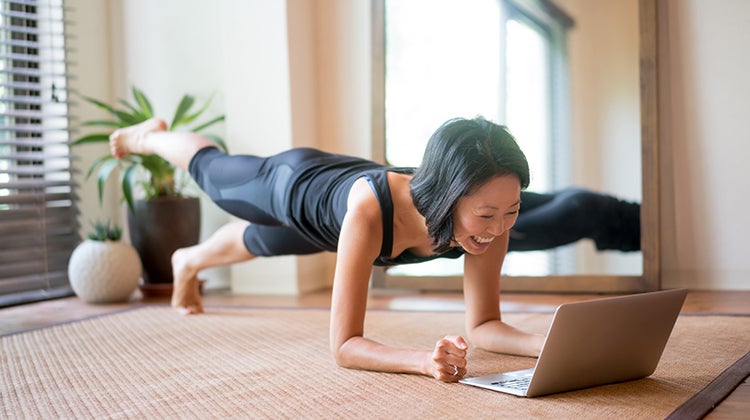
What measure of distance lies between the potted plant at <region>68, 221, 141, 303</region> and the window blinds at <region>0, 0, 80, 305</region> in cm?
36

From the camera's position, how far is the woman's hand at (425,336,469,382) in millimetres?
1667

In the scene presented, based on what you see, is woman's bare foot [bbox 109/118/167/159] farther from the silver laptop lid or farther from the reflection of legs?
the silver laptop lid

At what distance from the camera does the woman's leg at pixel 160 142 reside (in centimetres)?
269

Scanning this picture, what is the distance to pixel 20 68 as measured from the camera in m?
3.68

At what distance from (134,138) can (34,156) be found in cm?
101

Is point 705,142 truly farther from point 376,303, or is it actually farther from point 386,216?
point 386,216

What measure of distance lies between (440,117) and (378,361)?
1.83 metres

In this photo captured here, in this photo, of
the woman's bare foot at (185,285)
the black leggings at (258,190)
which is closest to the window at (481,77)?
the woman's bare foot at (185,285)

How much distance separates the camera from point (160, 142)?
2.77 metres

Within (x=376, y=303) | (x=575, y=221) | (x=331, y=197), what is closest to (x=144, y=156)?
(x=376, y=303)

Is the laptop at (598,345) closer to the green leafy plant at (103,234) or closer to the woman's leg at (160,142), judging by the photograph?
the woman's leg at (160,142)

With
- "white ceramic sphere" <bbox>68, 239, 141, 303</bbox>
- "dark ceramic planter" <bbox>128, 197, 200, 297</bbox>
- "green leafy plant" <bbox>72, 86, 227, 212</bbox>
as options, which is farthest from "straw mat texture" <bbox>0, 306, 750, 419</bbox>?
"green leafy plant" <bbox>72, 86, 227, 212</bbox>

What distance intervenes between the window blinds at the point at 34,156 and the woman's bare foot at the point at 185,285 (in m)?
0.92

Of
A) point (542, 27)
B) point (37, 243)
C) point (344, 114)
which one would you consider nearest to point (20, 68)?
point (37, 243)
